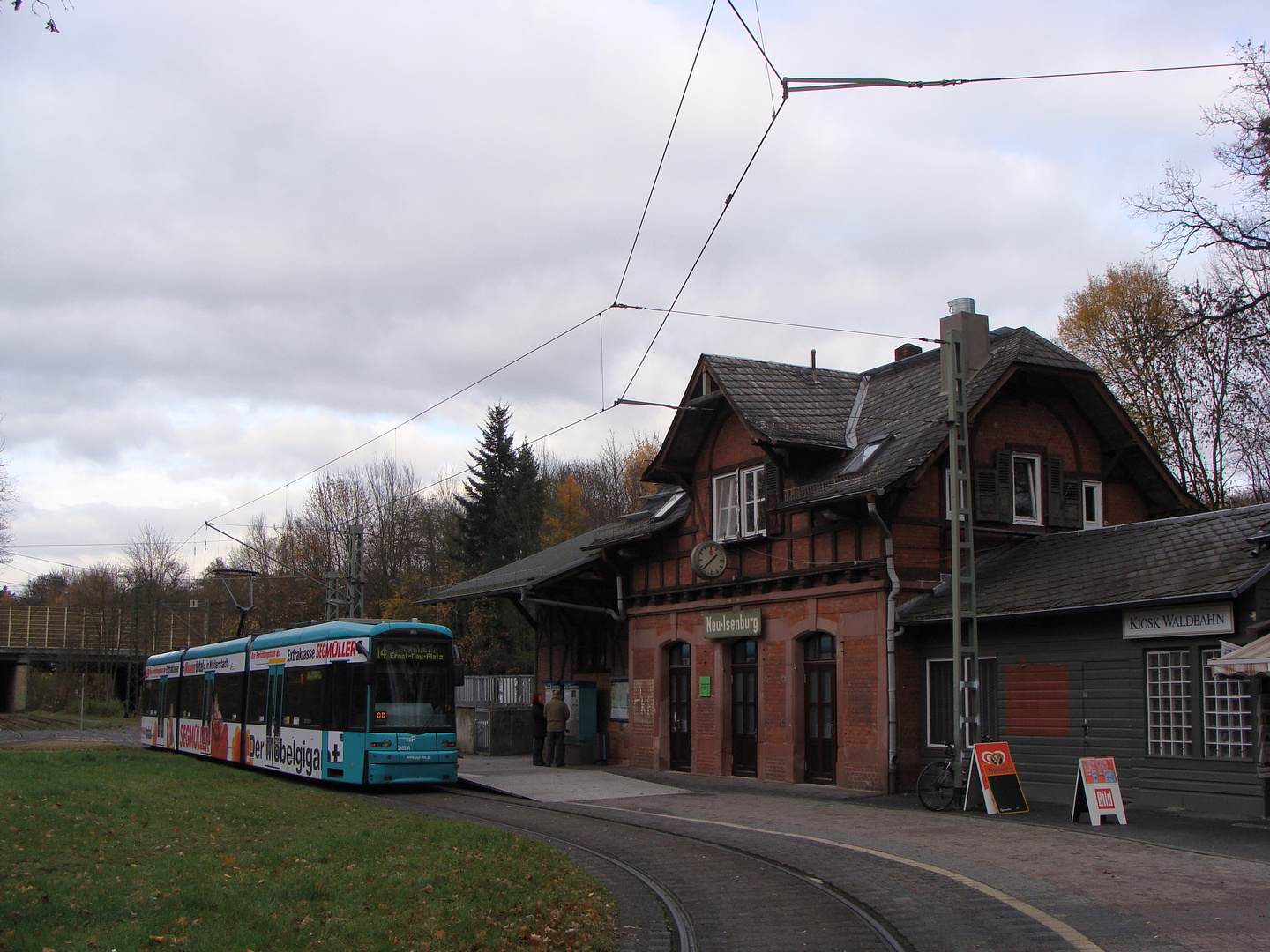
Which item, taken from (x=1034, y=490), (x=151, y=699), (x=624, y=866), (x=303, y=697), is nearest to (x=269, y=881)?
(x=624, y=866)

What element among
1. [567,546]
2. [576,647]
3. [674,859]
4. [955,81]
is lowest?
[674,859]

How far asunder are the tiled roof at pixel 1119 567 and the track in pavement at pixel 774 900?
21.1 feet

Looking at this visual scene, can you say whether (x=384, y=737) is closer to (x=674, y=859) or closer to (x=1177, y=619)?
(x=674, y=859)

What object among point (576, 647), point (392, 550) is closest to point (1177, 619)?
point (576, 647)

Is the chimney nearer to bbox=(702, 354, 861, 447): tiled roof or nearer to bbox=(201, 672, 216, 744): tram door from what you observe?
bbox=(702, 354, 861, 447): tiled roof

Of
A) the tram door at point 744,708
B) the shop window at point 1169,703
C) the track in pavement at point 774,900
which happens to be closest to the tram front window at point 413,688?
the tram door at point 744,708

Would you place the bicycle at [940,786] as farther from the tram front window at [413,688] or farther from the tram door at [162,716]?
the tram door at [162,716]

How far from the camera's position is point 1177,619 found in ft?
54.9

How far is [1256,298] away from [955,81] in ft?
41.2

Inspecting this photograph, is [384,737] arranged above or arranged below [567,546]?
below

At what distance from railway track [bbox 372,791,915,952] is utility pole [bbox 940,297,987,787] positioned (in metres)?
4.94

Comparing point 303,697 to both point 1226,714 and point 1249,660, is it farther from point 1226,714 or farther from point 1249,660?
point 1249,660

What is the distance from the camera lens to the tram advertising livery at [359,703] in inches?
829

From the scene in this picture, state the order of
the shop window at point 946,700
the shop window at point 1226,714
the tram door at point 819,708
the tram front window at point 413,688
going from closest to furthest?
the shop window at point 1226,714 → the shop window at point 946,700 → the tram front window at point 413,688 → the tram door at point 819,708
